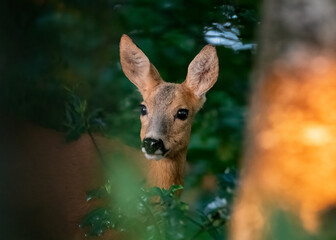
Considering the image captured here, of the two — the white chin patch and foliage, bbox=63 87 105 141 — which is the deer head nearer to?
the white chin patch

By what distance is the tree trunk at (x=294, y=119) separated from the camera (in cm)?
105

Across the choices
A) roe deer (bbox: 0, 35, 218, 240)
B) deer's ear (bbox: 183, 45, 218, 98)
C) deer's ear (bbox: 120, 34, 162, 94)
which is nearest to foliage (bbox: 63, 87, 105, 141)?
roe deer (bbox: 0, 35, 218, 240)

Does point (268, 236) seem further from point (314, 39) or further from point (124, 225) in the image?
point (124, 225)

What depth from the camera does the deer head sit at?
2.42 meters

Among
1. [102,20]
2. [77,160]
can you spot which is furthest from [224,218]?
[102,20]

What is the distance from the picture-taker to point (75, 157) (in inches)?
103

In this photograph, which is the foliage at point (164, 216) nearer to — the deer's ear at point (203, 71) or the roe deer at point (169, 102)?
the roe deer at point (169, 102)

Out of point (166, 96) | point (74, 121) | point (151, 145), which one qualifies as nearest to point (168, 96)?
point (166, 96)

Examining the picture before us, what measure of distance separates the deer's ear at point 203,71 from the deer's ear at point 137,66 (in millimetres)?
172

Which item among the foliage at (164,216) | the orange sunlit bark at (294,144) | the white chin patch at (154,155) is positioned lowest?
the white chin patch at (154,155)

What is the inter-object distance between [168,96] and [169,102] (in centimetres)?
3

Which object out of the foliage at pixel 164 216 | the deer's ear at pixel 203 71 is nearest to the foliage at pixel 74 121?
the deer's ear at pixel 203 71

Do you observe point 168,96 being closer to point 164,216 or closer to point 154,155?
point 154,155

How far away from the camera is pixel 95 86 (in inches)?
134
